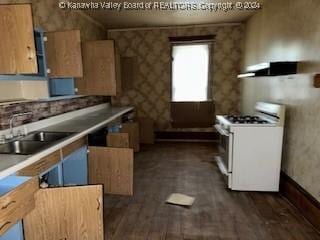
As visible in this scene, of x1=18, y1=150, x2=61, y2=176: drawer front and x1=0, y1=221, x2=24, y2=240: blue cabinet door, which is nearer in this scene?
x1=0, y1=221, x2=24, y2=240: blue cabinet door

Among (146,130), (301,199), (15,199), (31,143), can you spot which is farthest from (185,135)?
(15,199)

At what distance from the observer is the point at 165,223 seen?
2.35 meters

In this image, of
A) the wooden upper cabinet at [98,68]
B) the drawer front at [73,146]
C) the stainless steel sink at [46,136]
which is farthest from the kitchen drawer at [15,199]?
the wooden upper cabinet at [98,68]

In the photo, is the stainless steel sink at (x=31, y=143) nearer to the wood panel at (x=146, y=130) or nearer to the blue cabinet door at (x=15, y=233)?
the blue cabinet door at (x=15, y=233)

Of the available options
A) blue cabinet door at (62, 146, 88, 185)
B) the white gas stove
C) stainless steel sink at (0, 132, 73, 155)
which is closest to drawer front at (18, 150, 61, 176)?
stainless steel sink at (0, 132, 73, 155)

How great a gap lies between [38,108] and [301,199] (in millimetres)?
2980

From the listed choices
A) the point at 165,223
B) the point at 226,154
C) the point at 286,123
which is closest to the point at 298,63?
the point at 286,123

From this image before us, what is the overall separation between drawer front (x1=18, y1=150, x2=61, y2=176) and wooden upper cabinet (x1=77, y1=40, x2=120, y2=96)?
133 centimetres

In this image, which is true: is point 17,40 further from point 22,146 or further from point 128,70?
point 128,70

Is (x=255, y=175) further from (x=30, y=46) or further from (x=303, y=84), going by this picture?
(x=30, y=46)

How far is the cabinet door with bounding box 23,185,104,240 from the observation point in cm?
155

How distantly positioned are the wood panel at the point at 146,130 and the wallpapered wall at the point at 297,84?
2.51 meters

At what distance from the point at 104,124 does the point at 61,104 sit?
67 centimetres

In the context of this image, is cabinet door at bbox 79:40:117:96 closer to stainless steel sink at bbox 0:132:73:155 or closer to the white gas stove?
stainless steel sink at bbox 0:132:73:155
